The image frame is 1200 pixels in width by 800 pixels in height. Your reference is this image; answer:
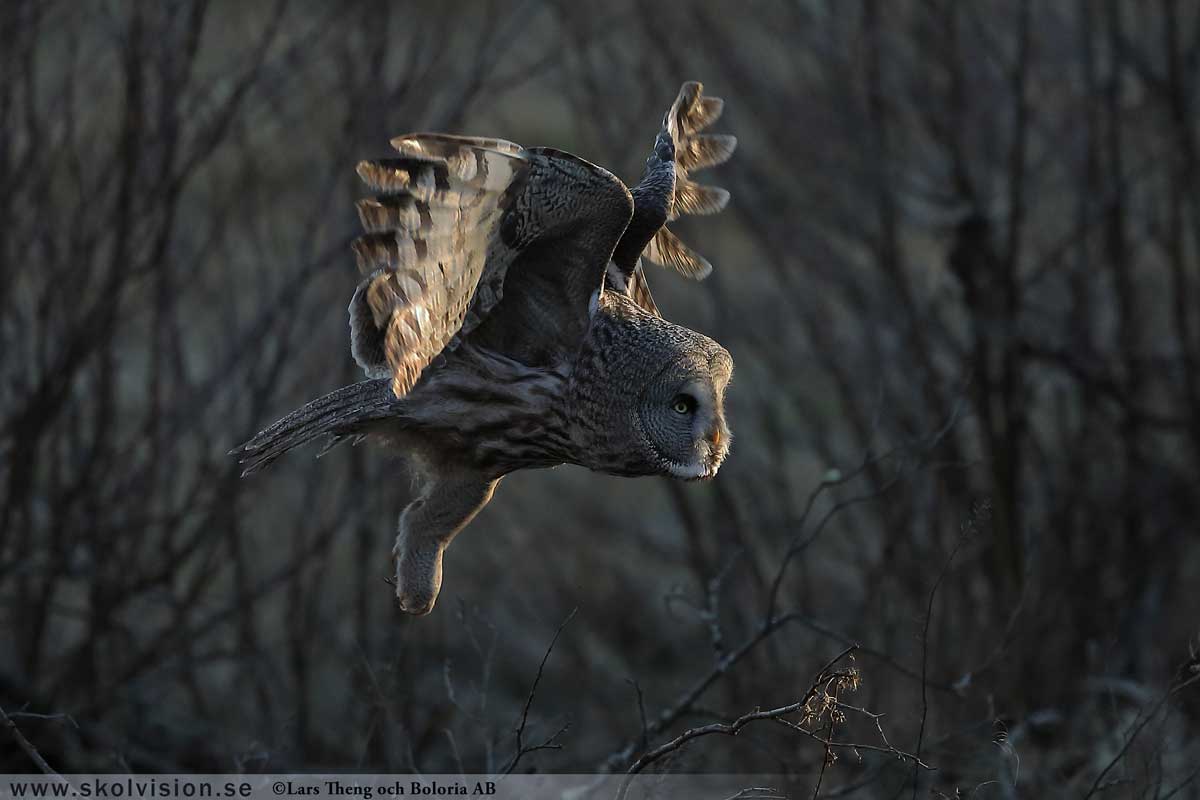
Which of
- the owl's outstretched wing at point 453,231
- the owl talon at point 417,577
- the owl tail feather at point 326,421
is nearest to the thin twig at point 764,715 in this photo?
the owl talon at point 417,577

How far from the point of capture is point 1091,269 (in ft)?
32.2

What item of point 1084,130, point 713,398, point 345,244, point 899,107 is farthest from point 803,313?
point 713,398

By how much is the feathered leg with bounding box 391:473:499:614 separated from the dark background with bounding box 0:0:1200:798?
3.06 feet

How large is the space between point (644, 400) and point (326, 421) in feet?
2.68

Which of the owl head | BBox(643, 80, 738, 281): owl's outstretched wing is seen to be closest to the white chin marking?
the owl head

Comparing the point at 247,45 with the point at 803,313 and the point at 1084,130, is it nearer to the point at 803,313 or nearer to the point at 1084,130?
the point at 803,313

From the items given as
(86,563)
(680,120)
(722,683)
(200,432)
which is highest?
(680,120)

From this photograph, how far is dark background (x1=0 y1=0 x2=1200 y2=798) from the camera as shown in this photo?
6.75 m

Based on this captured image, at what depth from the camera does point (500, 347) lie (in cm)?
418

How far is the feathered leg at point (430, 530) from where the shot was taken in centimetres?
413

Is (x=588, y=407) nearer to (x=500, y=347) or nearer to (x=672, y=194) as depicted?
(x=500, y=347)

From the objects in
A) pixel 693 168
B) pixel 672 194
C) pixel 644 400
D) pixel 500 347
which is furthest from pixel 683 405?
pixel 693 168

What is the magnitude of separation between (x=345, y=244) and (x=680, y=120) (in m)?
2.37

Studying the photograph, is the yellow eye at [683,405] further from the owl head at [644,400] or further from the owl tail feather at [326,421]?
the owl tail feather at [326,421]
